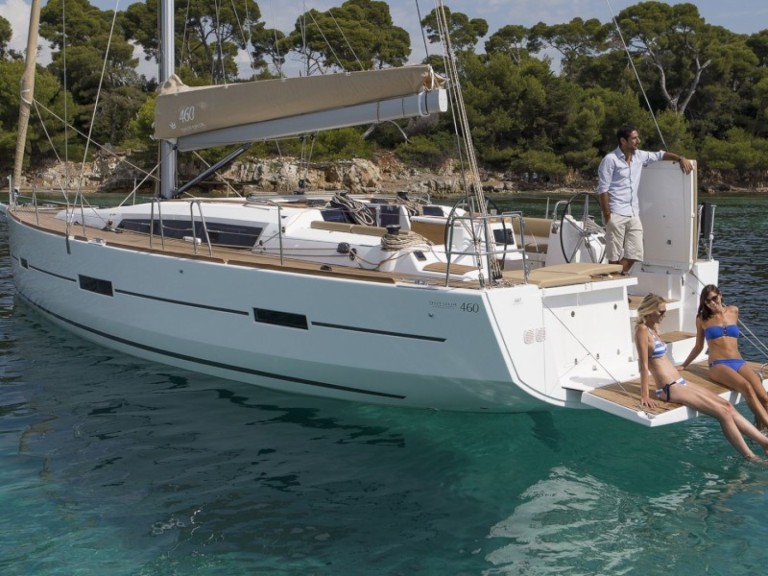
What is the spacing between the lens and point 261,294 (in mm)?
7379

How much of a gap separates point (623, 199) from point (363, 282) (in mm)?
2737

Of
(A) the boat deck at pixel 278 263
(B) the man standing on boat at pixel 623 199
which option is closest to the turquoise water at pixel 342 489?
(A) the boat deck at pixel 278 263

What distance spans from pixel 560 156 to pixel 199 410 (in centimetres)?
5255

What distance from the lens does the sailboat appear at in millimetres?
6379

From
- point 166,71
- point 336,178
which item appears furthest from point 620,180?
point 336,178

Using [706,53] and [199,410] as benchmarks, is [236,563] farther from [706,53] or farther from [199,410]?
[706,53]

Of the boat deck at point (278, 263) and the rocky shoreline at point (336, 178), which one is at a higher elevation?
the rocky shoreline at point (336, 178)

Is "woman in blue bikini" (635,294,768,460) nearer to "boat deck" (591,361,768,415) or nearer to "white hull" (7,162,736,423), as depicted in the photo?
"boat deck" (591,361,768,415)

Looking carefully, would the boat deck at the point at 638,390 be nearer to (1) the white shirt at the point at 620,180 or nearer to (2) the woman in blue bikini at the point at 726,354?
(2) the woman in blue bikini at the point at 726,354

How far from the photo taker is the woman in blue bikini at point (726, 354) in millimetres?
6621

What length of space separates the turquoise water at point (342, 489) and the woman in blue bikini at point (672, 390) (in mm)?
369

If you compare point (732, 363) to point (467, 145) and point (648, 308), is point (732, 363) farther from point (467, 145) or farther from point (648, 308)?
point (467, 145)

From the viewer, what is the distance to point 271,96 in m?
8.81

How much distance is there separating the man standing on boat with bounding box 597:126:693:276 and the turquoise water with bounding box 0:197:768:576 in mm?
1629
